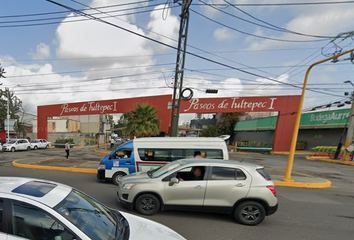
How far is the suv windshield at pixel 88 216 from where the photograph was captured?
72.6 inches

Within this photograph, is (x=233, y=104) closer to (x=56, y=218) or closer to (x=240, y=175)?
(x=240, y=175)

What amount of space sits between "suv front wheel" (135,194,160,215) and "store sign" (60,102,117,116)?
1952cm

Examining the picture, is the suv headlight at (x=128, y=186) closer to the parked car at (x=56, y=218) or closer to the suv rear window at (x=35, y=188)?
the parked car at (x=56, y=218)

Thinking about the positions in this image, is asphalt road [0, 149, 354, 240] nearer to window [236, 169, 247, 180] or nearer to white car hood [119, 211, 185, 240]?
window [236, 169, 247, 180]

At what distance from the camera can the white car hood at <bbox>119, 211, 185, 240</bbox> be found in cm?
206

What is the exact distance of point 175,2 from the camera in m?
9.79

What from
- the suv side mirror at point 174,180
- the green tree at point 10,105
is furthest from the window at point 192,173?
the green tree at point 10,105

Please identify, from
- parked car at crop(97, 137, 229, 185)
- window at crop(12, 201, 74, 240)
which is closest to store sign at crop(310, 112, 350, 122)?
parked car at crop(97, 137, 229, 185)

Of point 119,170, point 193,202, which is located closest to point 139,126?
point 119,170

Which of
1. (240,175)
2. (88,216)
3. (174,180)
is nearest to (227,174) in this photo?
(240,175)

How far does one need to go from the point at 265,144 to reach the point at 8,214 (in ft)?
81.9

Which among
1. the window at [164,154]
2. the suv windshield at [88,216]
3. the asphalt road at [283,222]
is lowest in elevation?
the asphalt road at [283,222]

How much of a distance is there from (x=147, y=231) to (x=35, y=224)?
1188mm

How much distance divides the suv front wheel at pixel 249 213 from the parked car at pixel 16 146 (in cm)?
2497
